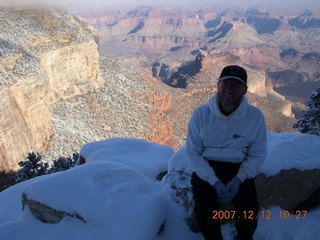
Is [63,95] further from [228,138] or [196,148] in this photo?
[228,138]

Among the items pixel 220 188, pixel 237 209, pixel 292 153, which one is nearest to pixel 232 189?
pixel 220 188

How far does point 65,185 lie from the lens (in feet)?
13.0

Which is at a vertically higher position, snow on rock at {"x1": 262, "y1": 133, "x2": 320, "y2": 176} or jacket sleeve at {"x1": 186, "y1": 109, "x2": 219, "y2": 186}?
jacket sleeve at {"x1": 186, "y1": 109, "x2": 219, "y2": 186}

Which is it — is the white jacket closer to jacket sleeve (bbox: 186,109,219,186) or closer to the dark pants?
jacket sleeve (bbox: 186,109,219,186)

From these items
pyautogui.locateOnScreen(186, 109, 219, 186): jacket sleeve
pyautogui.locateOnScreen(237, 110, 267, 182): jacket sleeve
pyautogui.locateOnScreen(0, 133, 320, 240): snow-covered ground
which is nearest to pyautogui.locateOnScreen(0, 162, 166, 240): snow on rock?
pyautogui.locateOnScreen(0, 133, 320, 240): snow-covered ground

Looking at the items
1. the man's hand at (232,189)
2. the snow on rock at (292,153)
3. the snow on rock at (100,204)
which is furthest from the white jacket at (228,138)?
the snow on rock at (292,153)

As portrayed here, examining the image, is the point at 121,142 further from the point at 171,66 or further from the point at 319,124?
the point at 171,66

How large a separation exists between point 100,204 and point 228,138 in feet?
6.52

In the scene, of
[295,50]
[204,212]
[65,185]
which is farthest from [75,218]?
[295,50]

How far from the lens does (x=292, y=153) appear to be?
16.8 feet

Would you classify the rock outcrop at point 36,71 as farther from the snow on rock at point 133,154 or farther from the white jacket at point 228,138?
the white jacket at point 228,138

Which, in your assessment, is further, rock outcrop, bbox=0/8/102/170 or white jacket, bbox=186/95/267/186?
rock outcrop, bbox=0/8/102/170

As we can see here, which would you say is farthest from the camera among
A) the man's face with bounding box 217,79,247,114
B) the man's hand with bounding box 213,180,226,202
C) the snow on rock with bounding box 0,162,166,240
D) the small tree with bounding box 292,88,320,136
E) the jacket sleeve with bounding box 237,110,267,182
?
the small tree with bounding box 292,88,320,136

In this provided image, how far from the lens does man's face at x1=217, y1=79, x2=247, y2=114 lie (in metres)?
3.14
